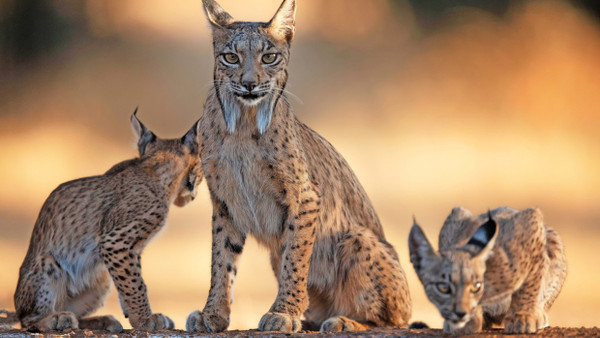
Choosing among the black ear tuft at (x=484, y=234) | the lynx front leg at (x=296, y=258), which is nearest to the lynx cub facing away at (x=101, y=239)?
the lynx front leg at (x=296, y=258)

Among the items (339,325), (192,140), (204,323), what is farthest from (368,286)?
(192,140)

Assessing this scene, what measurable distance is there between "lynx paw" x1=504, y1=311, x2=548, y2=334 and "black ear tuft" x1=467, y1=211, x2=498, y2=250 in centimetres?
61

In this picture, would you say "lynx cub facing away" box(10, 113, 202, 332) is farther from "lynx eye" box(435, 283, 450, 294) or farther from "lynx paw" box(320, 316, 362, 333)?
"lynx eye" box(435, 283, 450, 294)

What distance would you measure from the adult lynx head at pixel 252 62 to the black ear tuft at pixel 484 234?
195cm

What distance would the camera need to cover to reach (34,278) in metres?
6.61

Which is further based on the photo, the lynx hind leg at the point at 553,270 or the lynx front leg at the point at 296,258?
the lynx front leg at the point at 296,258

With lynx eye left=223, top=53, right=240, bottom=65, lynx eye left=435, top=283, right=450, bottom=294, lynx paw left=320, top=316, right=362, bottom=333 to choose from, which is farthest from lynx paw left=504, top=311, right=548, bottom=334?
lynx eye left=223, top=53, right=240, bottom=65

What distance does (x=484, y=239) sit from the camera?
5.21 meters

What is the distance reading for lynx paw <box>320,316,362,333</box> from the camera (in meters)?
6.33

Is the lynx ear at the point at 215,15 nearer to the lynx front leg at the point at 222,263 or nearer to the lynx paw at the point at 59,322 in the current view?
the lynx front leg at the point at 222,263

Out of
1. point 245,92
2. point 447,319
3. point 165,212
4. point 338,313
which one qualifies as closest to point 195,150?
point 165,212

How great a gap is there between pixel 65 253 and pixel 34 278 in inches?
12.1

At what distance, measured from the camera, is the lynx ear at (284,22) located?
6.57 meters

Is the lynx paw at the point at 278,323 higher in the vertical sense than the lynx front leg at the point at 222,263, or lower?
lower
